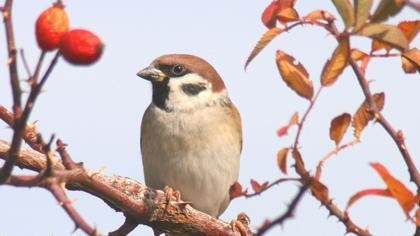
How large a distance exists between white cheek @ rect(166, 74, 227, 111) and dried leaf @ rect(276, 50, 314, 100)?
3694 millimetres

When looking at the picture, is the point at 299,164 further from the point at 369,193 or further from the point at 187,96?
the point at 187,96

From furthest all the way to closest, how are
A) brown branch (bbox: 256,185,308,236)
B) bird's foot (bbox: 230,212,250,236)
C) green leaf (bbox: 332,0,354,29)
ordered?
bird's foot (bbox: 230,212,250,236) → green leaf (bbox: 332,0,354,29) → brown branch (bbox: 256,185,308,236)

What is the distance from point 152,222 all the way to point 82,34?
2443 mm

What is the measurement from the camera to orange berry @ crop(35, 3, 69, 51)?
152 centimetres

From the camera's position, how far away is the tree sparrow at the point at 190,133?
5.89 m

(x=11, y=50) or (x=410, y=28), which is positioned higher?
(x=410, y=28)

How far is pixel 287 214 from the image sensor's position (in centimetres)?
138

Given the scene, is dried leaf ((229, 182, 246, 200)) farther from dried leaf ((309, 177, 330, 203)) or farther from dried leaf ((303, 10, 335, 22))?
dried leaf ((303, 10, 335, 22))

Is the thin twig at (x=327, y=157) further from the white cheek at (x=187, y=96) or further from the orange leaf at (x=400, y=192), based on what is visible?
the white cheek at (x=187, y=96)

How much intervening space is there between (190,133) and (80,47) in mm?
4375

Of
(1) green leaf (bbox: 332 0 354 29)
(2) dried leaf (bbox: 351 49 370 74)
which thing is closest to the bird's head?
(2) dried leaf (bbox: 351 49 370 74)

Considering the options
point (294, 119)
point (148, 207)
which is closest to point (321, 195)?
point (294, 119)

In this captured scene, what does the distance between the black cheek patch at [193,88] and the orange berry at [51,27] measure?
4.55 m

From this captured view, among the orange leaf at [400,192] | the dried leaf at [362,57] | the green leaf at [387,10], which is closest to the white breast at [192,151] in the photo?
the dried leaf at [362,57]
